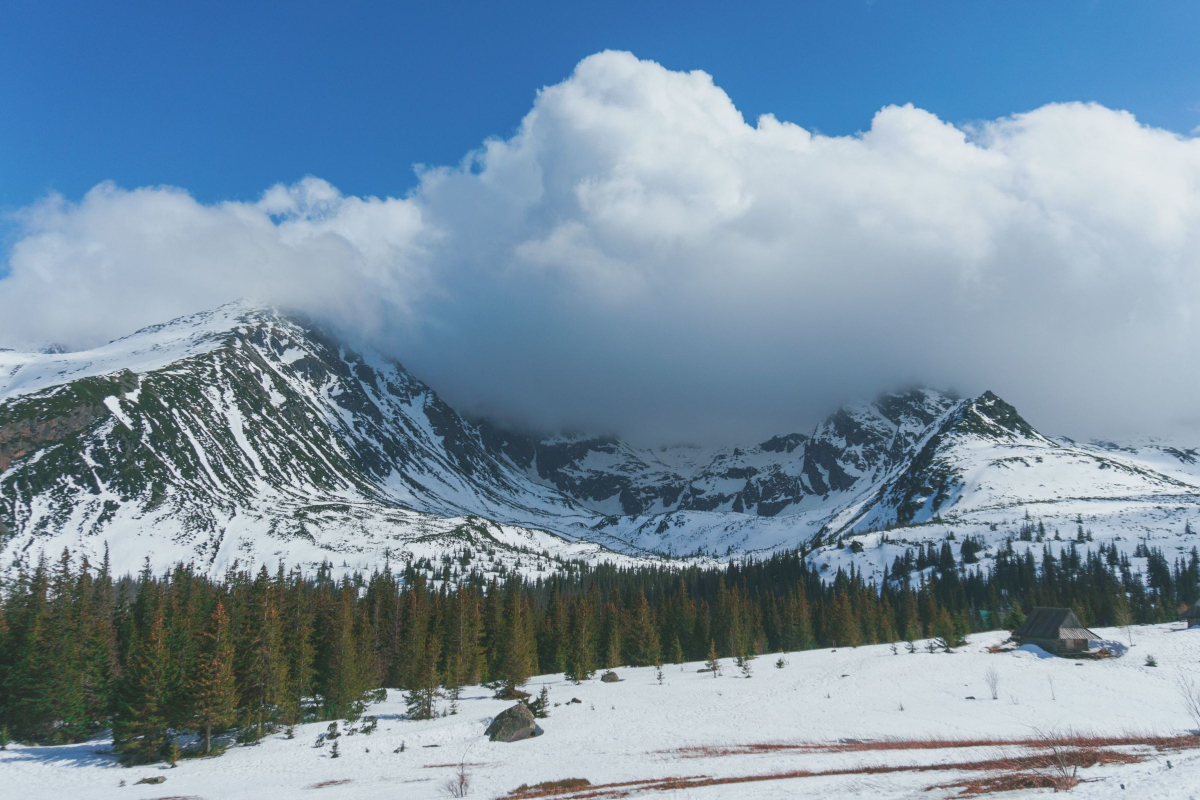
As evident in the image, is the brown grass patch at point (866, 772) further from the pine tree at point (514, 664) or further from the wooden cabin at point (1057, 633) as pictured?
the wooden cabin at point (1057, 633)

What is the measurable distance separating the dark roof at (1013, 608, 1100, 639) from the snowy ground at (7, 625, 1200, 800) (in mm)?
4634

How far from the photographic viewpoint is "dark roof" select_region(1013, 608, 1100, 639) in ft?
253

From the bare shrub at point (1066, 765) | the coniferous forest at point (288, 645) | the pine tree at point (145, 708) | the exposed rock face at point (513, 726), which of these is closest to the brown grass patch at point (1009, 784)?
the bare shrub at point (1066, 765)

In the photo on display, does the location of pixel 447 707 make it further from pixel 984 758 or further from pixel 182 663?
pixel 984 758

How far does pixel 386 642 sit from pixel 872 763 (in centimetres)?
7465

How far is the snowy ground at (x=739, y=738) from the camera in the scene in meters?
35.0

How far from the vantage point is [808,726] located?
50.9 m

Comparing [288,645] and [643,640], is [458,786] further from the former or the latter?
[643,640]

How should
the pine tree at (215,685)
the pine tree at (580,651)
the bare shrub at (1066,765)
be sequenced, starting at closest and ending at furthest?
the bare shrub at (1066,765)
the pine tree at (215,685)
the pine tree at (580,651)

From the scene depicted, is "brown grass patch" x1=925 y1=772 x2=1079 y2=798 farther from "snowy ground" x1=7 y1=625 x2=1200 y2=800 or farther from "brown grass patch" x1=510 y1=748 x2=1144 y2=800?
"snowy ground" x1=7 y1=625 x2=1200 y2=800

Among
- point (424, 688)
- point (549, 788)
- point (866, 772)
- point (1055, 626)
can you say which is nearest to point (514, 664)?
point (424, 688)

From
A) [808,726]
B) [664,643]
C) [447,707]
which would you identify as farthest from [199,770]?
[664,643]

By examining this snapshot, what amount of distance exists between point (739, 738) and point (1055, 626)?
170 feet

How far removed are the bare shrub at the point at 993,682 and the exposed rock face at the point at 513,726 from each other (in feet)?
124
